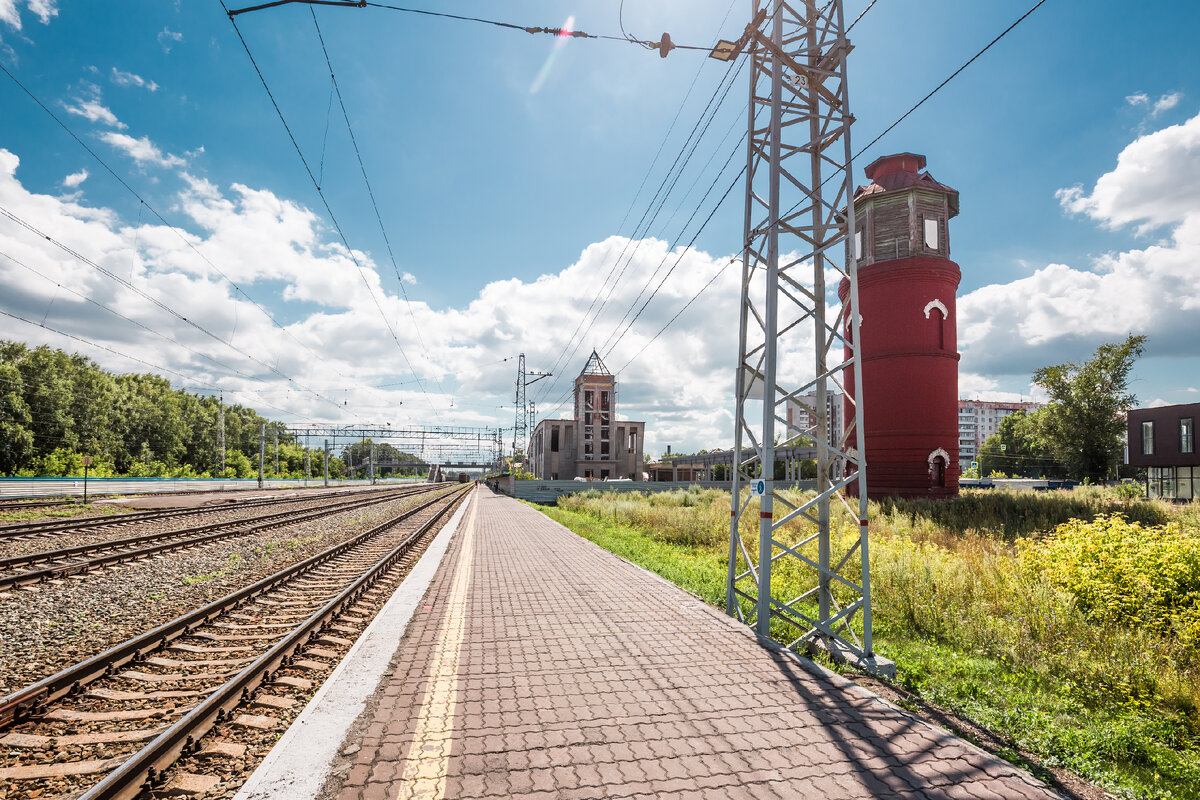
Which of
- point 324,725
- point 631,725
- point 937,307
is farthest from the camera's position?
point 937,307

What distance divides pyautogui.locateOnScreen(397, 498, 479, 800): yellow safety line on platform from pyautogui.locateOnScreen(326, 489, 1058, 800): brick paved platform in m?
0.01

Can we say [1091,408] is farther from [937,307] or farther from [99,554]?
[99,554]

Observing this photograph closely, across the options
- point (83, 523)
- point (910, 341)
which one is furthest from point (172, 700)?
point (910, 341)

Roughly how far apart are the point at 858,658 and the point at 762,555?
1410 mm

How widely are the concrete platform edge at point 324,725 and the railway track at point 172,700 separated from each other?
32 centimetres

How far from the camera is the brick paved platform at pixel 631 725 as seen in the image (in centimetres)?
357

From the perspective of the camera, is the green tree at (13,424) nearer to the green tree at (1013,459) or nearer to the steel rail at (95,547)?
the steel rail at (95,547)

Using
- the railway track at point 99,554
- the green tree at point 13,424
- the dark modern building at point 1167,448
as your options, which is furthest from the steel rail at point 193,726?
the green tree at point 13,424

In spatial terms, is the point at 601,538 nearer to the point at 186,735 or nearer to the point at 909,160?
the point at 186,735

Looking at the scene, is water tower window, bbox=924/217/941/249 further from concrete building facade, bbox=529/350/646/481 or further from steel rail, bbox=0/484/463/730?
concrete building facade, bbox=529/350/646/481

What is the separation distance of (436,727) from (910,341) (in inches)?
992

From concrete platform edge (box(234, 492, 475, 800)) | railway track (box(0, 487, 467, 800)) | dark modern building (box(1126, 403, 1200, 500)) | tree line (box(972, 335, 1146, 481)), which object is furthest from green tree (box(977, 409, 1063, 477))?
railway track (box(0, 487, 467, 800))

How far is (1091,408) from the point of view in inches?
1617

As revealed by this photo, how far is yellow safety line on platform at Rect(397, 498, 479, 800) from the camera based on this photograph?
11.4 ft
